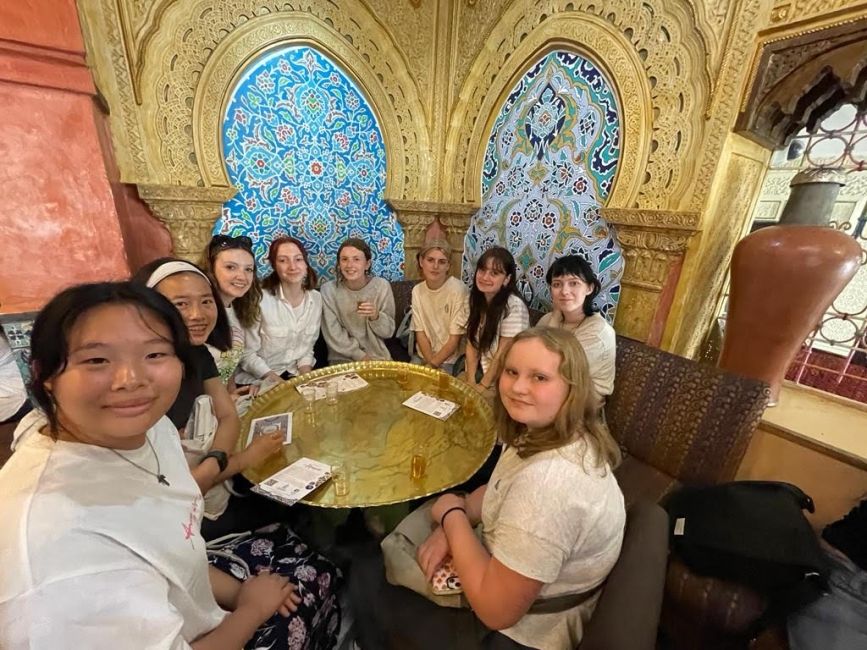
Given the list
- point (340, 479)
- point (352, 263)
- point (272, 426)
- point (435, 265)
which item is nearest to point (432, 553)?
point (340, 479)

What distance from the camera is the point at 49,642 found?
1.79ft

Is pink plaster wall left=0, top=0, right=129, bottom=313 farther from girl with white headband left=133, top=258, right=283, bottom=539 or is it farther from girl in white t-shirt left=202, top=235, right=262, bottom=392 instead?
girl with white headband left=133, top=258, right=283, bottom=539

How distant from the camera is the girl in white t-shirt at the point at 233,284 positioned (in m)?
2.10

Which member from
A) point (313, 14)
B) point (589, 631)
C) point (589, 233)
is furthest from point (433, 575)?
point (313, 14)

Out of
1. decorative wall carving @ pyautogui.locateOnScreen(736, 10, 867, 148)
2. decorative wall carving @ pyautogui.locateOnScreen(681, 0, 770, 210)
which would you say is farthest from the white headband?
decorative wall carving @ pyautogui.locateOnScreen(736, 10, 867, 148)

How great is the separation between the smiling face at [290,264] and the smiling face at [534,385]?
6.35 ft

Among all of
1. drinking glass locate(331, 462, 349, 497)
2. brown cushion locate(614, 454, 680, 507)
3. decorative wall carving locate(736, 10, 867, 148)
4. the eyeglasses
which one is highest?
decorative wall carving locate(736, 10, 867, 148)

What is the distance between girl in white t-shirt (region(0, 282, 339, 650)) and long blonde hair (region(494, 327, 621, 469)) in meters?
0.88

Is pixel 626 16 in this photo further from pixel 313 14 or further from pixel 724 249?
pixel 313 14

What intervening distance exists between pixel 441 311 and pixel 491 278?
55 cm

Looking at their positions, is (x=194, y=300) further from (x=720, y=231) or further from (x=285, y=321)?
(x=720, y=231)

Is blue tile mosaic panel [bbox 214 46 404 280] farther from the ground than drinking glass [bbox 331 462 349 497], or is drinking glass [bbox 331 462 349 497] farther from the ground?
blue tile mosaic panel [bbox 214 46 404 280]

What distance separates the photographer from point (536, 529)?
0.83 m

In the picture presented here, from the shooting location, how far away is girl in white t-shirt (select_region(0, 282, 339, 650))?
1.87 feet
